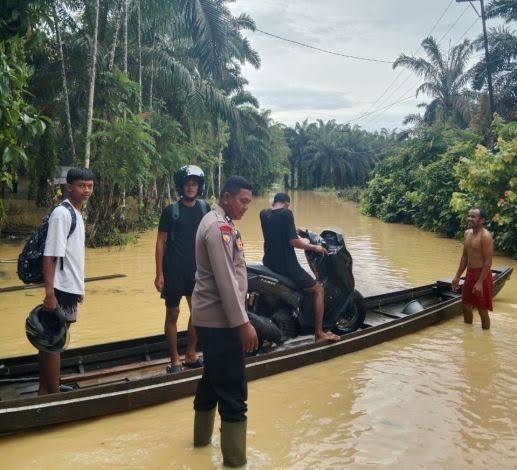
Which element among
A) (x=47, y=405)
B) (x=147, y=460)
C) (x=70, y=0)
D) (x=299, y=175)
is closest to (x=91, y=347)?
(x=47, y=405)

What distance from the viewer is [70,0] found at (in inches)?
478

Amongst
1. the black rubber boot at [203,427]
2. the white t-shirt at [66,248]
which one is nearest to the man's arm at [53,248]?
the white t-shirt at [66,248]

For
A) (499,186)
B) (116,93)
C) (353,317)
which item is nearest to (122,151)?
(116,93)

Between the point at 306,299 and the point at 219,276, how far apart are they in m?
2.73

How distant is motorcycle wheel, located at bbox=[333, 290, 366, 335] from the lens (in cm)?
610

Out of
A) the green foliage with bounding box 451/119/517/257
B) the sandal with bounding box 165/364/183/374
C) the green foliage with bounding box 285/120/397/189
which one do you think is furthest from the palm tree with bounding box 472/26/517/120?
the green foliage with bounding box 285/120/397/189

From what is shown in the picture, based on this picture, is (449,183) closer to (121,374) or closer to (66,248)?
(121,374)

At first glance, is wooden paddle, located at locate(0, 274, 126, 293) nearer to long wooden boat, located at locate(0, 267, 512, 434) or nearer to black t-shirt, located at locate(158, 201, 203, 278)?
long wooden boat, located at locate(0, 267, 512, 434)

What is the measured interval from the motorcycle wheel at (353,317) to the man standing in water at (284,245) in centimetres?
79

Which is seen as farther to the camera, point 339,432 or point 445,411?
point 445,411

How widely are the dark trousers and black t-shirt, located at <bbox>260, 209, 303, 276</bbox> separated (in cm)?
216

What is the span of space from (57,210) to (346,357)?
3368mm

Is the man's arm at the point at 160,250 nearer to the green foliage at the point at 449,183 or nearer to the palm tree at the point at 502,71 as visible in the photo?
the green foliage at the point at 449,183

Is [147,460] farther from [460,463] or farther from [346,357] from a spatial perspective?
[346,357]
